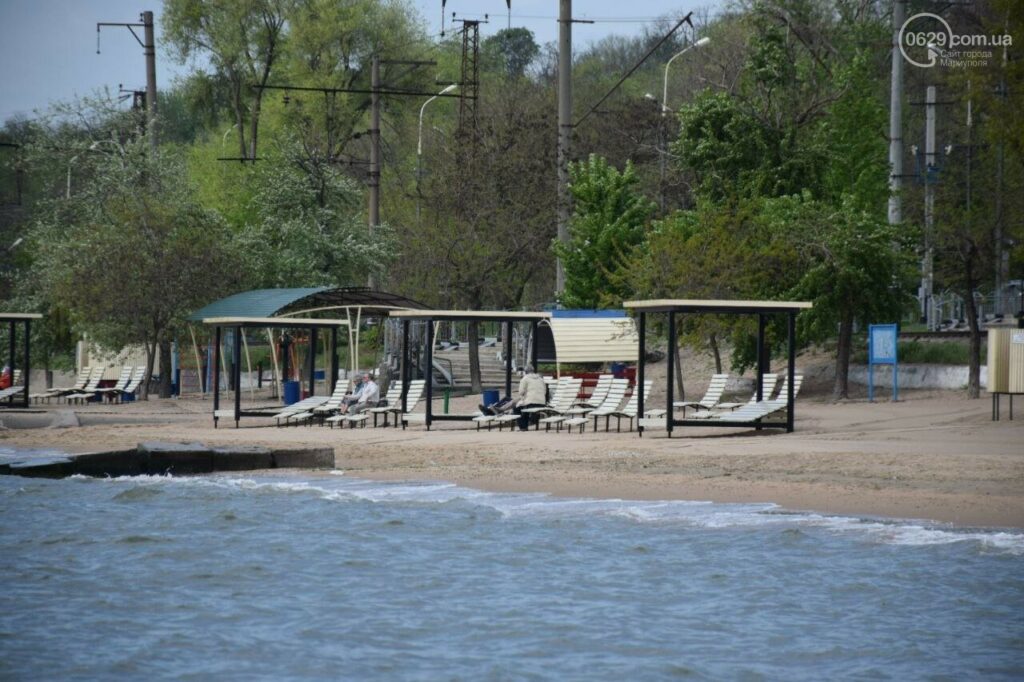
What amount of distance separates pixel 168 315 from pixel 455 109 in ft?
131

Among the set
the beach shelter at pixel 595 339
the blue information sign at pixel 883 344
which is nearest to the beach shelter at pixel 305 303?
the beach shelter at pixel 595 339

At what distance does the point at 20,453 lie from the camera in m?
26.6

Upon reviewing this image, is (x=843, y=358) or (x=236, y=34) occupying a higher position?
(x=236, y=34)

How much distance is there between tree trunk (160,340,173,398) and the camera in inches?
1750

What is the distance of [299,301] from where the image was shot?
39062 mm

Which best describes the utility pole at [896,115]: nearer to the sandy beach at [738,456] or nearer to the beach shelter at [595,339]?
the beach shelter at [595,339]

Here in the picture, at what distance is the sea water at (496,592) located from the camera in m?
13.1

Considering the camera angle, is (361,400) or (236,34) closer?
(361,400)

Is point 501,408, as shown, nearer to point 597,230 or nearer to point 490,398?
point 490,398

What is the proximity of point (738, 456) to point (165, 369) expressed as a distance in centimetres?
2572

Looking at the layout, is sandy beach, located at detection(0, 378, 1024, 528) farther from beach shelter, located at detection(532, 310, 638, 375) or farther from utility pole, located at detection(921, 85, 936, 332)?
beach shelter, located at detection(532, 310, 638, 375)

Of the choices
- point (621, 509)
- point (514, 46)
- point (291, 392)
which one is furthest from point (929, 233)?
point (514, 46)

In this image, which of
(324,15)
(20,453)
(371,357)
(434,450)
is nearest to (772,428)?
(434,450)

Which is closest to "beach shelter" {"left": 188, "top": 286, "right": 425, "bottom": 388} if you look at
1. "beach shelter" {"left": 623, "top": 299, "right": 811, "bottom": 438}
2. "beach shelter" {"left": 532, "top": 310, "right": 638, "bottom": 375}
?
"beach shelter" {"left": 532, "top": 310, "right": 638, "bottom": 375}
